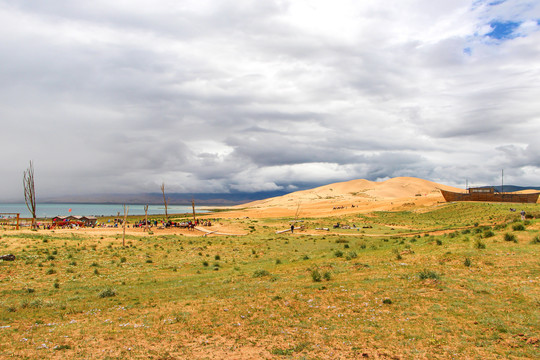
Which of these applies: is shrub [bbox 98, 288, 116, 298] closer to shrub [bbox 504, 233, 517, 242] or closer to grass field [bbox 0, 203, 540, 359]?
grass field [bbox 0, 203, 540, 359]

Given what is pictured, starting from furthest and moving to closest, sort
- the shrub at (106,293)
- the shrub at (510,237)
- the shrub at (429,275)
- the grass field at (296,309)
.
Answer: the shrub at (510,237), the shrub at (106,293), the shrub at (429,275), the grass field at (296,309)

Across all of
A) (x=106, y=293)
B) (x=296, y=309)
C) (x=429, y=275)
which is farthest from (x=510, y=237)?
(x=106, y=293)

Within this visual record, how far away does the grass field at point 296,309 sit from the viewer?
9336mm

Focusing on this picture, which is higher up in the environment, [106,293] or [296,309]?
[296,309]

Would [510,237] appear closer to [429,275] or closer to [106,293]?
[429,275]

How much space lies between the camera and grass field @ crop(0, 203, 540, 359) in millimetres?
9336

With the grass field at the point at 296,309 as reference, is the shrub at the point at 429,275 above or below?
above

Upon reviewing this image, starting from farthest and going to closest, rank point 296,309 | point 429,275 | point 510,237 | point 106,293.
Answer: point 510,237 < point 106,293 < point 429,275 < point 296,309

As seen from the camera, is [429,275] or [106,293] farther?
[106,293]

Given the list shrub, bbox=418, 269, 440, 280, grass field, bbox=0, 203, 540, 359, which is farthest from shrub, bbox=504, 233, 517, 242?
shrub, bbox=418, 269, 440, 280

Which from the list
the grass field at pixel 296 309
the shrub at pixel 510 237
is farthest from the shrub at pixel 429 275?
the shrub at pixel 510 237

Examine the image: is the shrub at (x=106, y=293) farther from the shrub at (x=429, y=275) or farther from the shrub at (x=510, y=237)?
the shrub at (x=510, y=237)

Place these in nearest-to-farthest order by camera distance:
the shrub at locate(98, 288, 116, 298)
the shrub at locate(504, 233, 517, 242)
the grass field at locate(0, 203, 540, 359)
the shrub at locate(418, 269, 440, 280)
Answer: the grass field at locate(0, 203, 540, 359)
the shrub at locate(418, 269, 440, 280)
the shrub at locate(98, 288, 116, 298)
the shrub at locate(504, 233, 517, 242)

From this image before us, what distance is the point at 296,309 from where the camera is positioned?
509 inches
